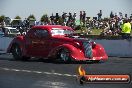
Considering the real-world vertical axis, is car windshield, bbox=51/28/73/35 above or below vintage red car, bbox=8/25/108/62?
above

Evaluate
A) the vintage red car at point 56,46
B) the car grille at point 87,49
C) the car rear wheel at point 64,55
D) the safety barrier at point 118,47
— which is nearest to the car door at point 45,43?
the vintage red car at point 56,46

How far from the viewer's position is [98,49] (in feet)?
44.2

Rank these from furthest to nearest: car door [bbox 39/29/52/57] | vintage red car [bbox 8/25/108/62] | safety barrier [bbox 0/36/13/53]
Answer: safety barrier [bbox 0/36/13/53], car door [bbox 39/29/52/57], vintage red car [bbox 8/25/108/62]

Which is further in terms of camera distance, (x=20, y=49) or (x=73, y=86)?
(x=20, y=49)

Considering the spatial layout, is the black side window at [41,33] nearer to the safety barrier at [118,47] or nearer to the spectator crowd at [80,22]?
the safety barrier at [118,47]

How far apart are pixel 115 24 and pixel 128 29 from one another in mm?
4055

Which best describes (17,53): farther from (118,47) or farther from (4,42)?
(4,42)

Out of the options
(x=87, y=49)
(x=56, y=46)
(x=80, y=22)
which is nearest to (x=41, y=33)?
(x=56, y=46)

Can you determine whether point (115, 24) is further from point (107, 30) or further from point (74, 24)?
point (74, 24)

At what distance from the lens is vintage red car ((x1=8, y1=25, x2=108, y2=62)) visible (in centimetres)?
Result: 1294

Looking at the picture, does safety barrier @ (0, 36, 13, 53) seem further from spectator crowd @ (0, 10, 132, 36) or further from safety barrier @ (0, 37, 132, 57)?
safety barrier @ (0, 37, 132, 57)

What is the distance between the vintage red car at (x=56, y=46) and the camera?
12938 millimetres

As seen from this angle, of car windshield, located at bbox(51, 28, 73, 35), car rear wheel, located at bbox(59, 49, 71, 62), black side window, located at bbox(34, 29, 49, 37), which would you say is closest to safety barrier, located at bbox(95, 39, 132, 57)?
car windshield, located at bbox(51, 28, 73, 35)

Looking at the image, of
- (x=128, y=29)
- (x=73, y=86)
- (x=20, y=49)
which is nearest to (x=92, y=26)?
(x=128, y=29)
